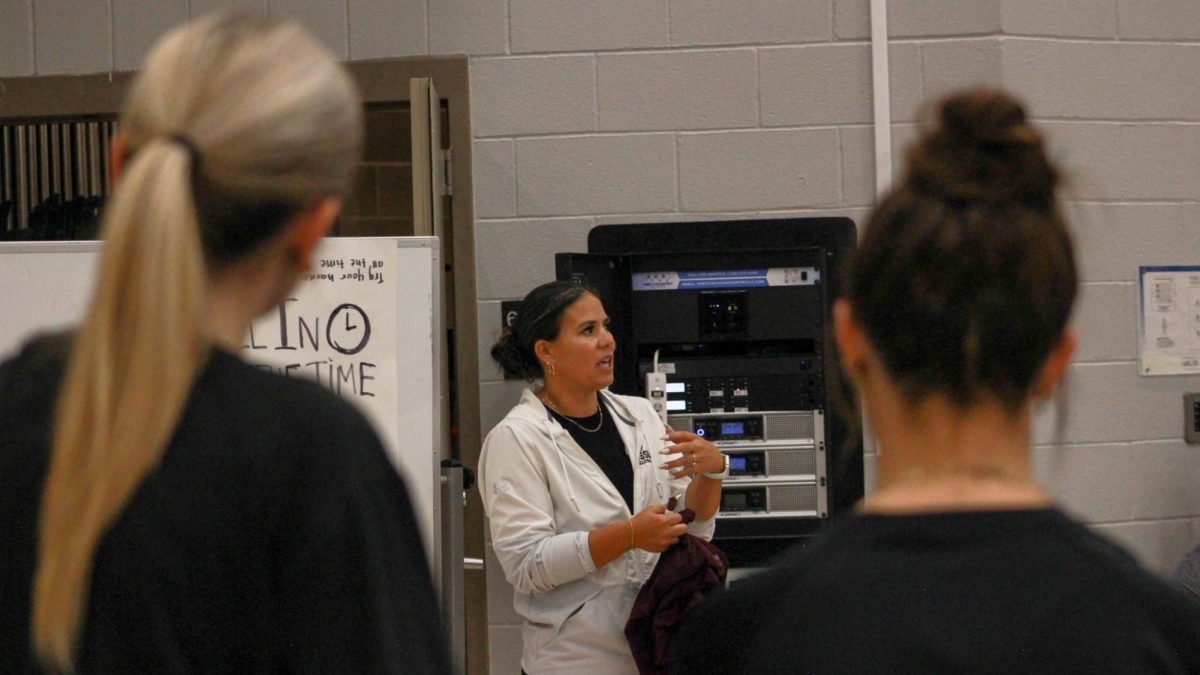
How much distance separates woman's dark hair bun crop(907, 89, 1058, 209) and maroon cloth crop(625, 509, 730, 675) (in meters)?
1.75

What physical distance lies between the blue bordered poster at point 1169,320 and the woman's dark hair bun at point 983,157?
2.83 metres

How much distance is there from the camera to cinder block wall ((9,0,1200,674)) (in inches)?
132

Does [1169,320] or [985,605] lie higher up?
[1169,320]

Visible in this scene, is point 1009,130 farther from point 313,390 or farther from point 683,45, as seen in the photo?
point 683,45

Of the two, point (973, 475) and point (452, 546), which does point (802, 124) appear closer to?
point (452, 546)

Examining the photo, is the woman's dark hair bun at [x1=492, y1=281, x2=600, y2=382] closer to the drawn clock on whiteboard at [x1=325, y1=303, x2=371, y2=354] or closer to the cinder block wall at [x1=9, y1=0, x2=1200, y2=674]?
the drawn clock on whiteboard at [x1=325, y1=303, x2=371, y2=354]

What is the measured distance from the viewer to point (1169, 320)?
11.2 ft

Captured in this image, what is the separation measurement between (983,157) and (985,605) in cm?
28

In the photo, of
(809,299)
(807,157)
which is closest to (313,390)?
(809,299)

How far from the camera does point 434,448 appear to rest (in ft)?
8.30

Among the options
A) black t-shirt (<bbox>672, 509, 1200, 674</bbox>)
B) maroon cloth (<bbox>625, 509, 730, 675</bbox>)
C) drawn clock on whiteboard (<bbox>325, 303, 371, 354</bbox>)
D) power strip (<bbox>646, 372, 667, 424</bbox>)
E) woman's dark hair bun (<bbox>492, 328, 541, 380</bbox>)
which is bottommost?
maroon cloth (<bbox>625, 509, 730, 675</bbox>)

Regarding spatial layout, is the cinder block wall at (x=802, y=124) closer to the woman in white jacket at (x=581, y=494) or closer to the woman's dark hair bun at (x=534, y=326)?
the woman's dark hair bun at (x=534, y=326)

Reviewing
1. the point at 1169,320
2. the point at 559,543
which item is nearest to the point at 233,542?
the point at 559,543

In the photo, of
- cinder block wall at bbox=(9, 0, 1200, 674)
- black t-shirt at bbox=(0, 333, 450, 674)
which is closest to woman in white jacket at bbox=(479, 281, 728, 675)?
cinder block wall at bbox=(9, 0, 1200, 674)
